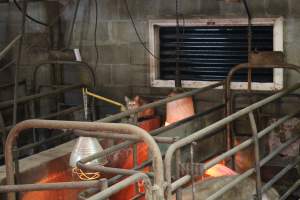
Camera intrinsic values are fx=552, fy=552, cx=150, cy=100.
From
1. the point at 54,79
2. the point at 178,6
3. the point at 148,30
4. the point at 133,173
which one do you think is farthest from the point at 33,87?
the point at 133,173

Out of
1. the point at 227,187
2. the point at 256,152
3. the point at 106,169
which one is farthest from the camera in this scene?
the point at 256,152

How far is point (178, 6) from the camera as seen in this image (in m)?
6.04

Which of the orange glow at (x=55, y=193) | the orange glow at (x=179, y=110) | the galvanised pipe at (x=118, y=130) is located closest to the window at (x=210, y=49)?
the orange glow at (x=179, y=110)

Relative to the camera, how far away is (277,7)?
5.55m

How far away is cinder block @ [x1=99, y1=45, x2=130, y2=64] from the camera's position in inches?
254

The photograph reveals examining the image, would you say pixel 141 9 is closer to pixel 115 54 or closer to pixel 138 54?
pixel 138 54

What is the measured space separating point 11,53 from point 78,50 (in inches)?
36.2

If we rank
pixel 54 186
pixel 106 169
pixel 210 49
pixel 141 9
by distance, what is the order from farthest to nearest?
1. pixel 141 9
2. pixel 210 49
3. pixel 106 169
4. pixel 54 186

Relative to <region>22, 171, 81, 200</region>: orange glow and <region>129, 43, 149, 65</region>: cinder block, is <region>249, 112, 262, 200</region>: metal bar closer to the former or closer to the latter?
<region>22, 171, 81, 200</region>: orange glow

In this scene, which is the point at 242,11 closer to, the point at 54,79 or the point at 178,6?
the point at 178,6

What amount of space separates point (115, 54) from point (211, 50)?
3.87 feet

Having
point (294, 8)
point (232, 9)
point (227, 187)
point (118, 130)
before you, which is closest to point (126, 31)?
point (232, 9)

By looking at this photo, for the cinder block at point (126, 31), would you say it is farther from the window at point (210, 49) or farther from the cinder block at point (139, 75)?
the cinder block at point (139, 75)

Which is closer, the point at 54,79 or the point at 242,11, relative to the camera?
the point at 242,11
